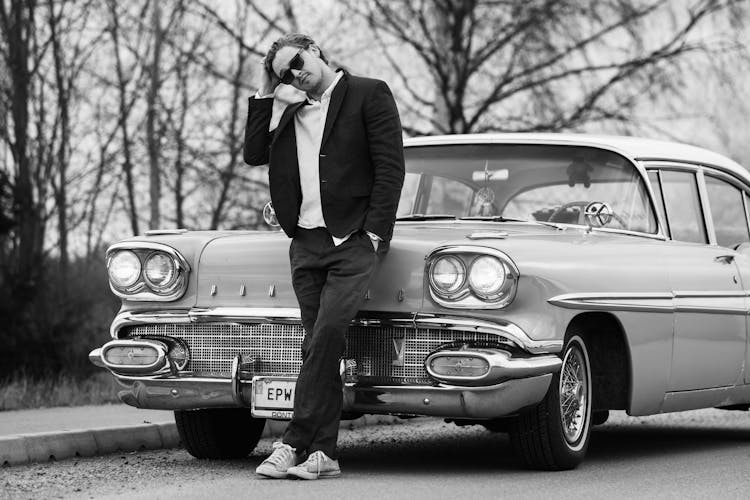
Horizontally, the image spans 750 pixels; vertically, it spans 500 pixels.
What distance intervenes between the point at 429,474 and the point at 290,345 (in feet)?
2.88

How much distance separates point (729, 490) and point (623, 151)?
2280mm

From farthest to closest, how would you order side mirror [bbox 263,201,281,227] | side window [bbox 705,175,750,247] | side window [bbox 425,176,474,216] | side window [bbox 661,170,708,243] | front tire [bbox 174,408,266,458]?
1. side window [bbox 705,175,750,247]
2. side window [bbox 661,170,708,243]
3. side window [bbox 425,176,474,216]
4. side mirror [bbox 263,201,281,227]
5. front tire [bbox 174,408,266,458]

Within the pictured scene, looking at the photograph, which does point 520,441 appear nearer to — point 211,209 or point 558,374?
point 558,374

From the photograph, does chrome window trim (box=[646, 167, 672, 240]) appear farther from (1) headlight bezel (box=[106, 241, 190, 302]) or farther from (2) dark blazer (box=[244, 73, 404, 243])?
(1) headlight bezel (box=[106, 241, 190, 302])

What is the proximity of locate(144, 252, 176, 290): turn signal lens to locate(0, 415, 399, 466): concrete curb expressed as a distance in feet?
3.91

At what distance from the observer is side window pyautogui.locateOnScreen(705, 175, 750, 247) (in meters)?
8.94

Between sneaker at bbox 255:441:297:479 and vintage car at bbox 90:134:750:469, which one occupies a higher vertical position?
vintage car at bbox 90:134:750:469

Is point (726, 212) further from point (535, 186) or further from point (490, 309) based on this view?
point (490, 309)

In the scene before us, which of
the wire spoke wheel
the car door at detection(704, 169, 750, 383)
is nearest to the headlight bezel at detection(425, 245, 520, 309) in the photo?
the wire spoke wheel

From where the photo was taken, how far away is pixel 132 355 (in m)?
7.14

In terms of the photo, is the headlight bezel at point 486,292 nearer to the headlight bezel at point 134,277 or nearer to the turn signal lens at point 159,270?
the turn signal lens at point 159,270

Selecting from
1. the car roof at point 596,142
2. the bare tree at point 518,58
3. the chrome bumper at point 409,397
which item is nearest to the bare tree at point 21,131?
the bare tree at point 518,58

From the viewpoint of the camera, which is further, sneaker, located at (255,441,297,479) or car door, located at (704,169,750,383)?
car door, located at (704,169,750,383)

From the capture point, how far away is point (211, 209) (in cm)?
2142
